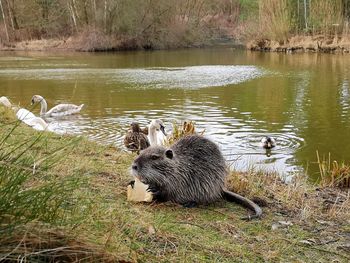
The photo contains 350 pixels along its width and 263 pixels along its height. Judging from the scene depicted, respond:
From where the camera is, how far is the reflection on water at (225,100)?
10312 millimetres

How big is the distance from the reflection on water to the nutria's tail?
1.67m

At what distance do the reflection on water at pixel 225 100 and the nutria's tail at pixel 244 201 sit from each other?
167 centimetres

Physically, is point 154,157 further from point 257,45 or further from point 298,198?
point 257,45

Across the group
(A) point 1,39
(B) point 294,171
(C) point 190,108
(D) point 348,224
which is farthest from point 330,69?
(A) point 1,39

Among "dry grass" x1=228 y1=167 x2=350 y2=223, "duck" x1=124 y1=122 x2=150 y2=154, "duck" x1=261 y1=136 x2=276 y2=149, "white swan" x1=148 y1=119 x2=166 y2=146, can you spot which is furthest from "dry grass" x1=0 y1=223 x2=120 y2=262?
"duck" x1=261 y1=136 x2=276 y2=149

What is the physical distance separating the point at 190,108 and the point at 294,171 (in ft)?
22.6

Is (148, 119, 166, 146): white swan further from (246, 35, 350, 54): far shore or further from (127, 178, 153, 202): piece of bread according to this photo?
(246, 35, 350, 54): far shore

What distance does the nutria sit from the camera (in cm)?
404

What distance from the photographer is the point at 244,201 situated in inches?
165

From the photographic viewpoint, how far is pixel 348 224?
13.4ft

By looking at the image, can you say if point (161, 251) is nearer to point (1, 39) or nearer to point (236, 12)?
point (1, 39)

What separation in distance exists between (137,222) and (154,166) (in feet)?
2.64

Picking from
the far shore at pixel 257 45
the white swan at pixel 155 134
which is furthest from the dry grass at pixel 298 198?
the far shore at pixel 257 45

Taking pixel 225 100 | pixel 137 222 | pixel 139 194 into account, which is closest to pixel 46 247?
pixel 137 222
